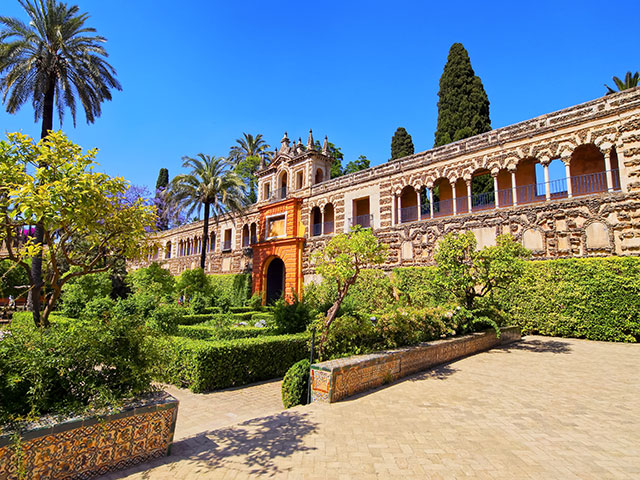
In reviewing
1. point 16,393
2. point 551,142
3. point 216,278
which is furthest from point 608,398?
point 216,278

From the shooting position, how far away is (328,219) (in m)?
27.1

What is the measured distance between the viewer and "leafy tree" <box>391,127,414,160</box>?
113ft

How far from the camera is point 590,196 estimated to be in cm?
1445

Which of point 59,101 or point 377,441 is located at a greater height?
point 59,101

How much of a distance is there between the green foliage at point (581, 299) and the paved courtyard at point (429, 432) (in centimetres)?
544

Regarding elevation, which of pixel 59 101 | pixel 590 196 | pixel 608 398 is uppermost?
pixel 59 101

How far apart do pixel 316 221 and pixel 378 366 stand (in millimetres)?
20598

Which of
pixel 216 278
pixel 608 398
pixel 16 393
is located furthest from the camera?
pixel 216 278

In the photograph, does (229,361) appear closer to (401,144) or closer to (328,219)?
(328,219)

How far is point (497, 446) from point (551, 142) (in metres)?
15.4

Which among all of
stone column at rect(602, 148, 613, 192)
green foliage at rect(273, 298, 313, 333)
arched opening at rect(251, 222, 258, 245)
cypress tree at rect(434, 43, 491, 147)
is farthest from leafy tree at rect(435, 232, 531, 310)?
arched opening at rect(251, 222, 258, 245)

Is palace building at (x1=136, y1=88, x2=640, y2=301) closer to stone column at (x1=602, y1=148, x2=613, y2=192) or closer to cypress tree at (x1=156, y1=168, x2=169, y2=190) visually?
stone column at (x1=602, y1=148, x2=613, y2=192)

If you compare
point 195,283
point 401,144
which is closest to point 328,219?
point 195,283

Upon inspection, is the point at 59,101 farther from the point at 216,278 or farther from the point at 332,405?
the point at 216,278
